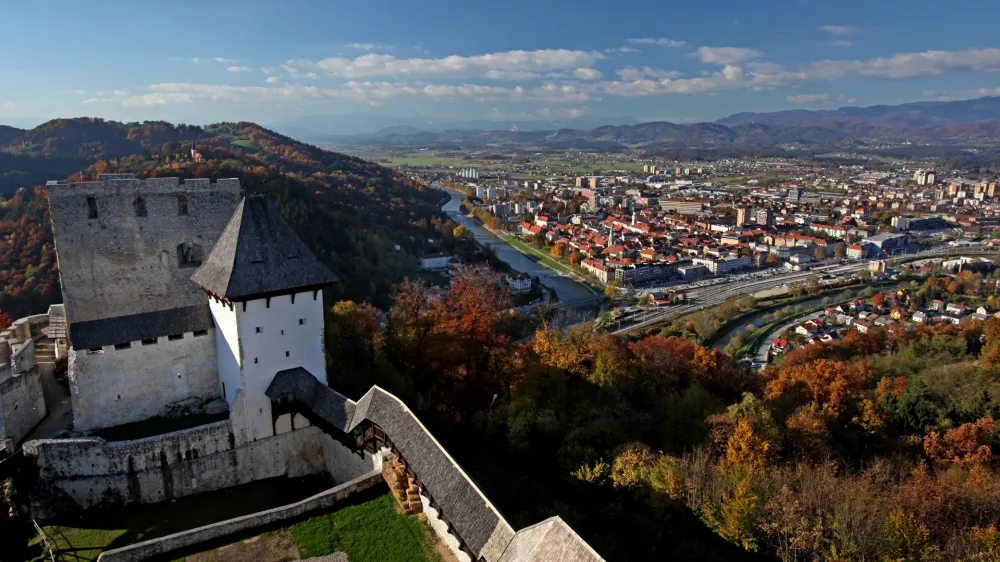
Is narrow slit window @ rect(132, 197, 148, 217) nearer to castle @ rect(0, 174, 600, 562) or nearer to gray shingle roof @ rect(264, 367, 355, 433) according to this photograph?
castle @ rect(0, 174, 600, 562)

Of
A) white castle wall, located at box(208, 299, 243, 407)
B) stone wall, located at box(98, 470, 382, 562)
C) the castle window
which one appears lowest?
stone wall, located at box(98, 470, 382, 562)

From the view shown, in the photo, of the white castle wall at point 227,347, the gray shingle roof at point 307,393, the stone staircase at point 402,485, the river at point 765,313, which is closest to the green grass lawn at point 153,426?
the white castle wall at point 227,347

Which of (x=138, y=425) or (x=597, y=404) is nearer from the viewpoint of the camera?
(x=138, y=425)

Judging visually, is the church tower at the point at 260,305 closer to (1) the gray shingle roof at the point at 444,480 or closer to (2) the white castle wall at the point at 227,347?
(2) the white castle wall at the point at 227,347

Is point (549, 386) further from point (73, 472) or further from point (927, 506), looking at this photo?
point (73, 472)

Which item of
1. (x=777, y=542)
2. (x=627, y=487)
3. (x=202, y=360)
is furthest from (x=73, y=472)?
(x=777, y=542)

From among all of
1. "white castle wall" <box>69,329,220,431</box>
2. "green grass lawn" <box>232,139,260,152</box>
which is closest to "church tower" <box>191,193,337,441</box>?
"white castle wall" <box>69,329,220,431</box>
